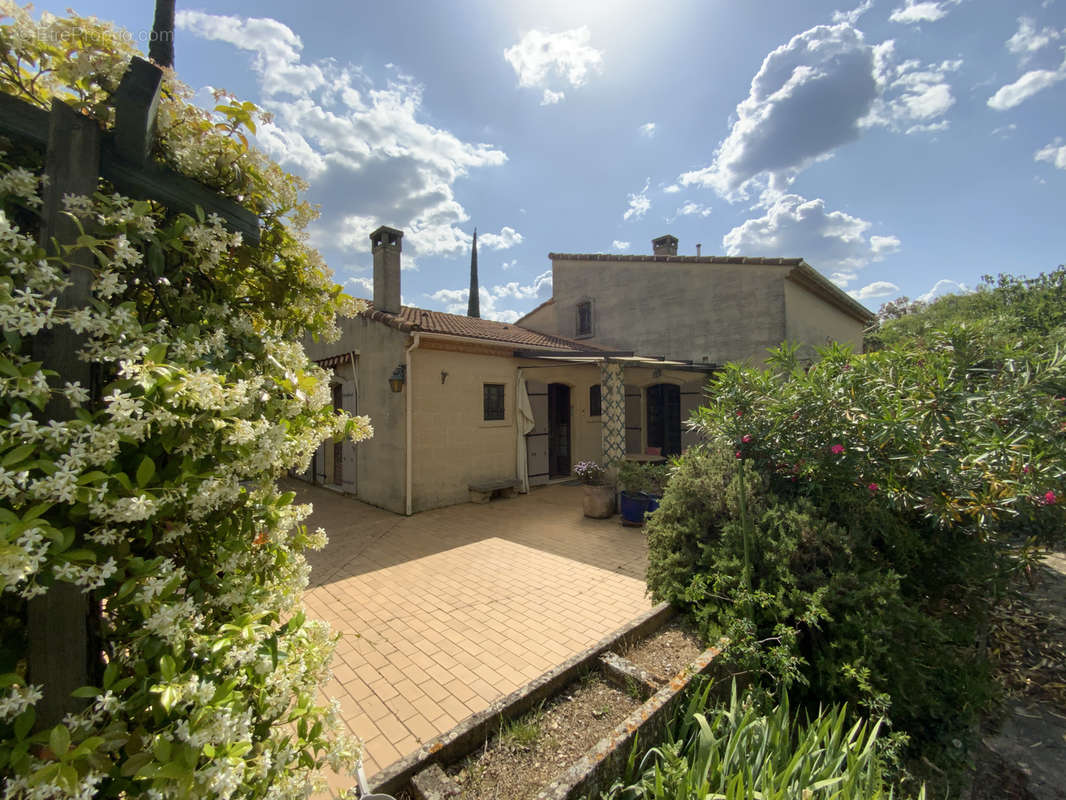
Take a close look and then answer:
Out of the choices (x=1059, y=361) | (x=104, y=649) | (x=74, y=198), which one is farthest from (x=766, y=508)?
(x=74, y=198)

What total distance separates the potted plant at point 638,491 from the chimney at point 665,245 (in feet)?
32.5

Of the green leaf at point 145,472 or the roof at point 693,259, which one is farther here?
the roof at point 693,259

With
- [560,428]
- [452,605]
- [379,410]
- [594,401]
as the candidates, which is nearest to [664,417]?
[594,401]

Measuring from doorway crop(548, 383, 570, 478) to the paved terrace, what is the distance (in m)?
3.68

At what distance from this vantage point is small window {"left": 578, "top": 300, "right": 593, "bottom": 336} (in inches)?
541

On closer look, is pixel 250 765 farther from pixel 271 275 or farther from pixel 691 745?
pixel 691 745

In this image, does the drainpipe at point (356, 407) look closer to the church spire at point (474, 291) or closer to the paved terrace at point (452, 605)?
the paved terrace at point (452, 605)

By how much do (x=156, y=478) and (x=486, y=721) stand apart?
6.27 feet

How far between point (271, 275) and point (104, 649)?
1.25 meters

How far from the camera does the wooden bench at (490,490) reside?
8371 mm

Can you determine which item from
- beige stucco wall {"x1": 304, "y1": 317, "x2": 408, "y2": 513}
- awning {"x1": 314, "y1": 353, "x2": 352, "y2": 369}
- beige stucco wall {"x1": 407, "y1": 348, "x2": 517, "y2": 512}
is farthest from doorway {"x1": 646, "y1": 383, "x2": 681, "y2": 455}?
awning {"x1": 314, "y1": 353, "x2": 352, "y2": 369}

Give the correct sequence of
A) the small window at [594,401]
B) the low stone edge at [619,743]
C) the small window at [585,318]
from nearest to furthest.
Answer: the low stone edge at [619,743] < the small window at [594,401] < the small window at [585,318]

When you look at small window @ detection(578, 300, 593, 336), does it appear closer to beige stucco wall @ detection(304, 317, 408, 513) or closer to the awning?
beige stucco wall @ detection(304, 317, 408, 513)

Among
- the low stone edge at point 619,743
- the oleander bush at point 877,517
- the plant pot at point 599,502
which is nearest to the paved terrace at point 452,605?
the plant pot at point 599,502
